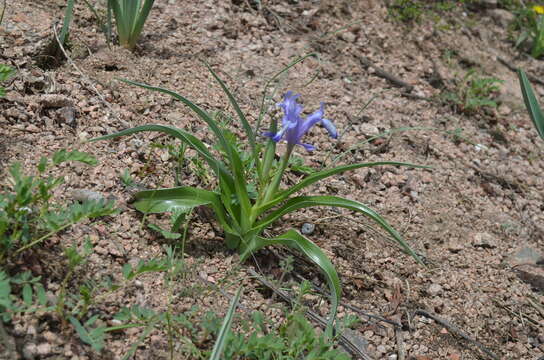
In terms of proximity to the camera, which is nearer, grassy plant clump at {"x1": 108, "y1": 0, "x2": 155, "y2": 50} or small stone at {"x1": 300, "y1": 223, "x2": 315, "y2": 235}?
small stone at {"x1": 300, "y1": 223, "x2": 315, "y2": 235}

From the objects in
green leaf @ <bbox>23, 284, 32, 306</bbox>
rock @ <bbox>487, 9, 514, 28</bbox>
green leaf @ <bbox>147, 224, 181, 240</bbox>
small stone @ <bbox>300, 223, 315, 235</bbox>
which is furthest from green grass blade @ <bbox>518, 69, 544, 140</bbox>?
rock @ <bbox>487, 9, 514, 28</bbox>

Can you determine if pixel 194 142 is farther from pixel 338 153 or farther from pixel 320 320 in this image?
pixel 338 153

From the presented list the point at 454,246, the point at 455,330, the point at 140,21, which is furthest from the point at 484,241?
the point at 140,21

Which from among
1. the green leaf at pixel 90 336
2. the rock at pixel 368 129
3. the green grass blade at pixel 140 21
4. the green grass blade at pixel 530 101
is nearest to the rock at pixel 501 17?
the rock at pixel 368 129

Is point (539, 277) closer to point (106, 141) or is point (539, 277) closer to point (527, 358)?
point (527, 358)

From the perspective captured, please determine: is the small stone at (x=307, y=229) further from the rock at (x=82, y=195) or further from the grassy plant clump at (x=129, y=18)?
the grassy plant clump at (x=129, y=18)

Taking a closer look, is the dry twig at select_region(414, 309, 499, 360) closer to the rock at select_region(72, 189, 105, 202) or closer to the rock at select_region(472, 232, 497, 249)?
the rock at select_region(472, 232, 497, 249)
